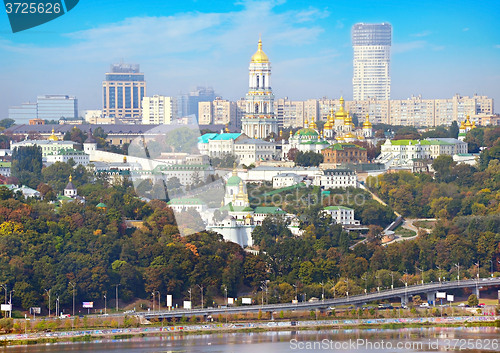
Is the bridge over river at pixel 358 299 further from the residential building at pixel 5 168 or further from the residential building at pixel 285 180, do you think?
the residential building at pixel 5 168

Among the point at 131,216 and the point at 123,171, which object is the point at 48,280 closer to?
the point at 131,216

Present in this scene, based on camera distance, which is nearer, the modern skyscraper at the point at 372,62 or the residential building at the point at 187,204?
the residential building at the point at 187,204

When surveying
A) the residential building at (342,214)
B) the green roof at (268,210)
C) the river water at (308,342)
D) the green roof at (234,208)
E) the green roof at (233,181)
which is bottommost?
the river water at (308,342)

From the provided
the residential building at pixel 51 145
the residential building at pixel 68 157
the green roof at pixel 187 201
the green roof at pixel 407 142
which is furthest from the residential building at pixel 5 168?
the green roof at pixel 187 201

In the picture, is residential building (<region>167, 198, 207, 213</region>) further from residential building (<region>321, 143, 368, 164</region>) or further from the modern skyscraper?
the modern skyscraper

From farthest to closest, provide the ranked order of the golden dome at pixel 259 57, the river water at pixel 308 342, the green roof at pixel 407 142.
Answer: the golden dome at pixel 259 57
the green roof at pixel 407 142
the river water at pixel 308 342

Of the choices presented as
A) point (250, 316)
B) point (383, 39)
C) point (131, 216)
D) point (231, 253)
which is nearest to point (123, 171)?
point (131, 216)

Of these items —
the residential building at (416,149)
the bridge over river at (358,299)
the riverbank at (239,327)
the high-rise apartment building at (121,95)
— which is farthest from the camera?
the high-rise apartment building at (121,95)
